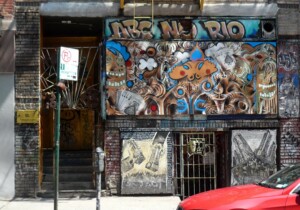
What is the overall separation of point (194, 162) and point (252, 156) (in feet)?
4.64

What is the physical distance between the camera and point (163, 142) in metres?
11.6

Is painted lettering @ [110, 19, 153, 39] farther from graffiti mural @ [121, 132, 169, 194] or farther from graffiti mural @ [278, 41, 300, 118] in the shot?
graffiti mural @ [278, 41, 300, 118]

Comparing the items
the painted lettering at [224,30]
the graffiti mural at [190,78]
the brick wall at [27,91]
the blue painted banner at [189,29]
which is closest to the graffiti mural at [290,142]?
the graffiti mural at [190,78]

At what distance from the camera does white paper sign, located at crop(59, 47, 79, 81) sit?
27.7 feet

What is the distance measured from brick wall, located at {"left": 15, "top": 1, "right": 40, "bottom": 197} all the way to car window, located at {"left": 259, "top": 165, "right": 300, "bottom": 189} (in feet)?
19.4

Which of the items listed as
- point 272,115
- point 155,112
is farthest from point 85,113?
point 272,115

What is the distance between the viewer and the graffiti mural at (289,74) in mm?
11828

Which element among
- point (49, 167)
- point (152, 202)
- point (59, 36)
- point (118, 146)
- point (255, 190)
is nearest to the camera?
point (255, 190)

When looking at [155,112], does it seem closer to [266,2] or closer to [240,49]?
A: [240,49]

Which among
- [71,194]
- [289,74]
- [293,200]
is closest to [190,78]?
[289,74]

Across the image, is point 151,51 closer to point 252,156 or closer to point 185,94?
point 185,94

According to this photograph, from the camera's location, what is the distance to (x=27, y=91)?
11.4 metres

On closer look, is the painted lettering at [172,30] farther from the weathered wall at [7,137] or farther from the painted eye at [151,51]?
the weathered wall at [7,137]

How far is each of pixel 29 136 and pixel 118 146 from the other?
2097mm
